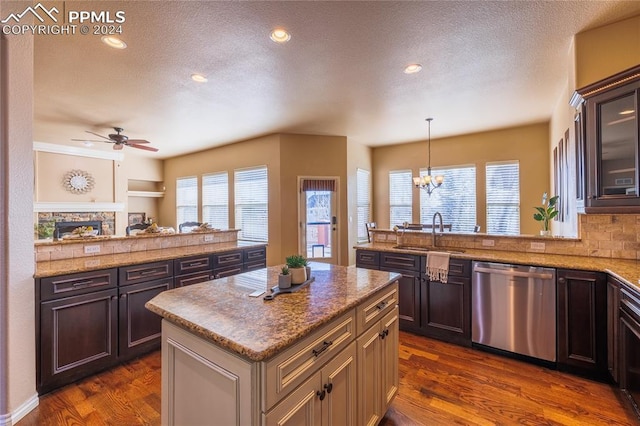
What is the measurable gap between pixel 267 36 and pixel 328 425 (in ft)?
9.27

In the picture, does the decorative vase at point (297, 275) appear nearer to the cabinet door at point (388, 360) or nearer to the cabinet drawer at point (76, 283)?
the cabinet door at point (388, 360)

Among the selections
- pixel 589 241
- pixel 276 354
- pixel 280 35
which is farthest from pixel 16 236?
pixel 589 241

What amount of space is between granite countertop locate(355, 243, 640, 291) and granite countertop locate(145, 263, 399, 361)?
135 centimetres

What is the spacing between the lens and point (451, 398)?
2143mm

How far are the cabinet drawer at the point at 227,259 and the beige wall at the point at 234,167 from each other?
2.06 meters

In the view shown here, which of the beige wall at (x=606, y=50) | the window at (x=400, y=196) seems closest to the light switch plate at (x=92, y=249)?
the beige wall at (x=606, y=50)

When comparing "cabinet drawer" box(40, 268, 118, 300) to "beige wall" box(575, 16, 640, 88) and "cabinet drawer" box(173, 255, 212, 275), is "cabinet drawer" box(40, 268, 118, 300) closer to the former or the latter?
"cabinet drawer" box(173, 255, 212, 275)

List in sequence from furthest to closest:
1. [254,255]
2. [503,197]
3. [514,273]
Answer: [503,197]
[254,255]
[514,273]

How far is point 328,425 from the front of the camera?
1.32m

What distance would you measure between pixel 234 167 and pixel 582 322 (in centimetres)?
626

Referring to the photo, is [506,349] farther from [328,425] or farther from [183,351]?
[183,351]

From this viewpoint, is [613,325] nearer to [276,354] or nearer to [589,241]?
[589,241]

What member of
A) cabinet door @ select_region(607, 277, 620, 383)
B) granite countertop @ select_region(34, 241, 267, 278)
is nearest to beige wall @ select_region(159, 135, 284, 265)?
granite countertop @ select_region(34, 241, 267, 278)

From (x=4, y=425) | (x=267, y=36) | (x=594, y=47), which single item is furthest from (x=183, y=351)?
(x=594, y=47)
